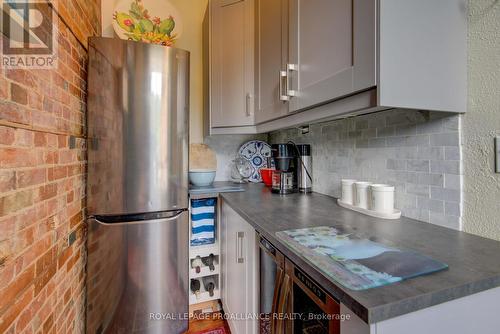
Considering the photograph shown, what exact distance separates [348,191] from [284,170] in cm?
49

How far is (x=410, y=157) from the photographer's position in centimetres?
102

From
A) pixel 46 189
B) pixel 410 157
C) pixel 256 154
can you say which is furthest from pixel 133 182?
pixel 410 157

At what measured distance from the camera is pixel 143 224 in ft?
4.65

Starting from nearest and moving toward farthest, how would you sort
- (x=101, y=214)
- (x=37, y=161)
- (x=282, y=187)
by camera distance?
(x=37, y=161)
(x=101, y=214)
(x=282, y=187)

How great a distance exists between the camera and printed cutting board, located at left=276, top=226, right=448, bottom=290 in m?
0.53

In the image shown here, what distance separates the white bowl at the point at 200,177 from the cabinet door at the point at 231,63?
1.27ft

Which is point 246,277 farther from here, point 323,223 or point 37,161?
point 37,161

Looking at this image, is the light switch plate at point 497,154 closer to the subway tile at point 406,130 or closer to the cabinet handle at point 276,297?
the subway tile at point 406,130

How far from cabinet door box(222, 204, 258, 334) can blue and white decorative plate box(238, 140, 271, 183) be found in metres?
0.66

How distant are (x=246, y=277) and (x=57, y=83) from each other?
124 cm

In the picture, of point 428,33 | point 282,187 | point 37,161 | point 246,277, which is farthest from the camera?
point 282,187

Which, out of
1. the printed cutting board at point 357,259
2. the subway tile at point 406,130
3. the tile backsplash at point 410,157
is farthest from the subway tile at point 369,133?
the printed cutting board at point 357,259

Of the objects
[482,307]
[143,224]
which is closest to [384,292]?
[482,307]

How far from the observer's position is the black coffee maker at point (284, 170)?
1613 mm
